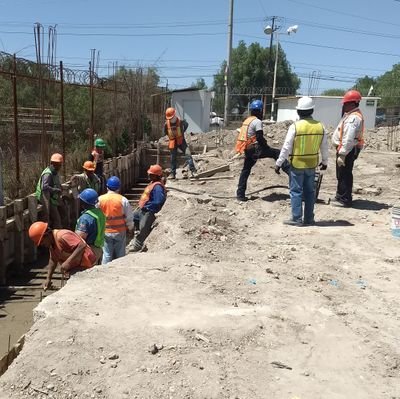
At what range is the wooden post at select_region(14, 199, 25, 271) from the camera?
8.45 metres

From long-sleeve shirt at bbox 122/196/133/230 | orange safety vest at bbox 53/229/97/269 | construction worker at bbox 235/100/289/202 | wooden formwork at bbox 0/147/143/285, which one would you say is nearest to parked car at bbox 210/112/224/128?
wooden formwork at bbox 0/147/143/285

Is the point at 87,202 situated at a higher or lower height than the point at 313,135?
lower

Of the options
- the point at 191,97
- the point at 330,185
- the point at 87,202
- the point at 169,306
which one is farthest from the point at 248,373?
the point at 191,97

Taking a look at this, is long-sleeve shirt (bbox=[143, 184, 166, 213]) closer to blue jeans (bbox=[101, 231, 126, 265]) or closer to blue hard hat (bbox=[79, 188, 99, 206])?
blue jeans (bbox=[101, 231, 126, 265])

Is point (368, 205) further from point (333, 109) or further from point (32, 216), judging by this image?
point (333, 109)

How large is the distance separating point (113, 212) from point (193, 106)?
21.7 meters

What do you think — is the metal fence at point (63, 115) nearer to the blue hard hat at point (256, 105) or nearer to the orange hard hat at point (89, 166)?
the orange hard hat at point (89, 166)

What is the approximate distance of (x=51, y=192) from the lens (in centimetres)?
869

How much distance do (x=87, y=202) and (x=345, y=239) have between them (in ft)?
11.0

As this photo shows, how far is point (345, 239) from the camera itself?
6.20 metres

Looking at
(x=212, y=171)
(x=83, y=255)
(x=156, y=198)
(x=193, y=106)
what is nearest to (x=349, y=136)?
(x=156, y=198)

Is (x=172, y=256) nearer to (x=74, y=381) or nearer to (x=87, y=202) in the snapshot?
(x=87, y=202)

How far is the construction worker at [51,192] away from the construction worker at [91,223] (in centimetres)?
299

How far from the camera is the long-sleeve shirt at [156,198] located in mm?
7168
